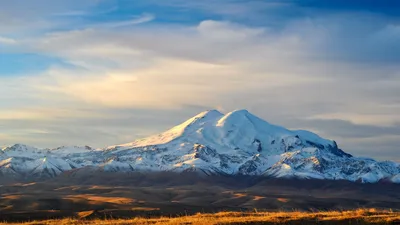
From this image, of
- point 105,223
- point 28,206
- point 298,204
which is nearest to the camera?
point 105,223

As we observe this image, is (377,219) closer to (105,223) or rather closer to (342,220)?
(342,220)

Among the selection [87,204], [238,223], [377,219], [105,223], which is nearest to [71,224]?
[105,223]

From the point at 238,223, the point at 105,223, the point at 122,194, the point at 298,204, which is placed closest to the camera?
the point at 238,223

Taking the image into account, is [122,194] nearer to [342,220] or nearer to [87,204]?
[87,204]

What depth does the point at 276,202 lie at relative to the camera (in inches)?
6334

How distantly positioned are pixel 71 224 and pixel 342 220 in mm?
15599

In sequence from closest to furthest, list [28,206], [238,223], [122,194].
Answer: [238,223], [28,206], [122,194]

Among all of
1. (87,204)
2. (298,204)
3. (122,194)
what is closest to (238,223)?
(87,204)

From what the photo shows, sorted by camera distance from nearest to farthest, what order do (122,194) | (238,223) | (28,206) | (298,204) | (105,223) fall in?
1. (238,223)
2. (105,223)
3. (28,206)
4. (298,204)
5. (122,194)

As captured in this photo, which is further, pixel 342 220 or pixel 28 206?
pixel 28 206

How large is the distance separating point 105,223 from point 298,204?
12860 cm

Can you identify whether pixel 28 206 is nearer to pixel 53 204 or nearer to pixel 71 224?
pixel 53 204

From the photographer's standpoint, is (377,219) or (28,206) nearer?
(377,219)

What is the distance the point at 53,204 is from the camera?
120812 mm
